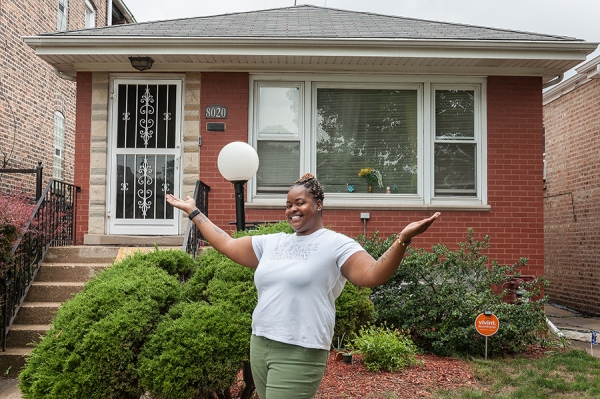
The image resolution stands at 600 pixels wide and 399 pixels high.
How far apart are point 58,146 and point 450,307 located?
32.7ft

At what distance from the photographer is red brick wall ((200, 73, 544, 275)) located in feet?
25.5

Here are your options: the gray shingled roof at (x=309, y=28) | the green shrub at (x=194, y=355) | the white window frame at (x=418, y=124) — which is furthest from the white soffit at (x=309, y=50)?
the green shrub at (x=194, y=355)

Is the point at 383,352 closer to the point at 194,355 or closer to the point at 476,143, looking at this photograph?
the point at 194,355

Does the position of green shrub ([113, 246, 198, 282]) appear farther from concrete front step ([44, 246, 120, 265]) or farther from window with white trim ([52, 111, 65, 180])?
window with white trim ([52, 111, 65, 180])

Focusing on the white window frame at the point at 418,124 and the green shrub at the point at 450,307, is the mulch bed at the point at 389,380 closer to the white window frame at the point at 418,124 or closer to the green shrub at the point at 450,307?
the green shrub at the point at 450,307

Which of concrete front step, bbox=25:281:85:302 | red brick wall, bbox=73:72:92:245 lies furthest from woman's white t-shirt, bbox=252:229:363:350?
red brick wall, bbox=73:72:92:245

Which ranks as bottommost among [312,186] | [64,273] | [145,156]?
[64,273]

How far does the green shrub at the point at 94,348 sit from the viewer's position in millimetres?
3211

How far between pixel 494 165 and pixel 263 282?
615cm

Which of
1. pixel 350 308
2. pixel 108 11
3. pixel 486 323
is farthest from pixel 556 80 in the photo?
pixel 108 11

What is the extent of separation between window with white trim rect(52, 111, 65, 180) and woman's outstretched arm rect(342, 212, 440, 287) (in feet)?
37.8

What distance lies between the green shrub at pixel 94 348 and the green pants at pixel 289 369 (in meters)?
1.27

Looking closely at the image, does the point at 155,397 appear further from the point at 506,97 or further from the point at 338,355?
the point at 506,97

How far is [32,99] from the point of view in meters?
11.3
